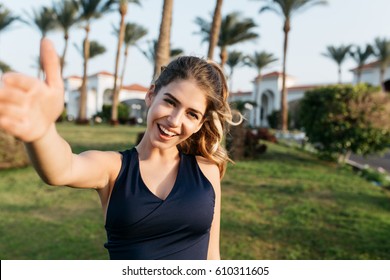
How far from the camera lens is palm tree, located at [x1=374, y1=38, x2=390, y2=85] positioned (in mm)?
37938

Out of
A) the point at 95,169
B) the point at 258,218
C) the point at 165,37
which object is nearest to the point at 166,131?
the point at 95,169

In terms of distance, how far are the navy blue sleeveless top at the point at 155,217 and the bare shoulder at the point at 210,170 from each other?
0.36 ft

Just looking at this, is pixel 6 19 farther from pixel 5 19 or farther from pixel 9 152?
pixel 9 152

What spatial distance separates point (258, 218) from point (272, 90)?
126ft

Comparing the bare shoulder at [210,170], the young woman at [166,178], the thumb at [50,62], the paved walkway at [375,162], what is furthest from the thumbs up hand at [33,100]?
the paved walkway at [375,162]

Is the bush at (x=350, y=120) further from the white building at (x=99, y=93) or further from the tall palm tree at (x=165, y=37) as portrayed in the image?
the white building at (x=99, y=93)

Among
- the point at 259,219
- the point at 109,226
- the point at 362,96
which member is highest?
the point at 362,96

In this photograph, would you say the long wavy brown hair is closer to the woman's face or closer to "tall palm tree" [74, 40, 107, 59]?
the woman's face

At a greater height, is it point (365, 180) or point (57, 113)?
point (57, 113)

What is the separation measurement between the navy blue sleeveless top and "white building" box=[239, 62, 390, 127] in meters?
39.3
